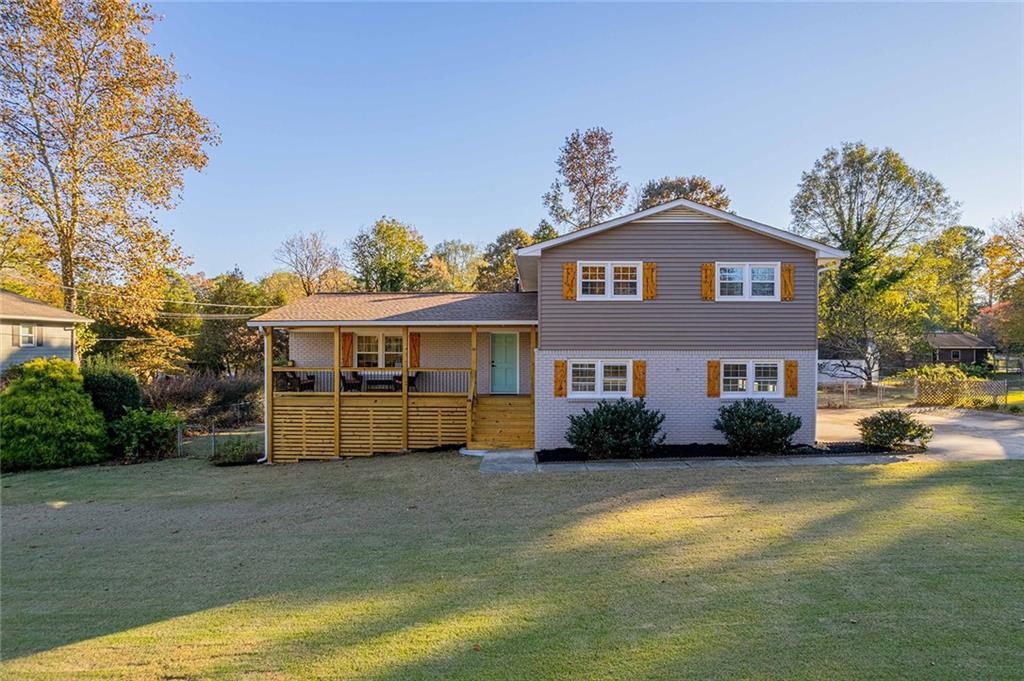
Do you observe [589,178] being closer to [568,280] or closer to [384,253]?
[384,253]

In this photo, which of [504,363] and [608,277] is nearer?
[608,277]

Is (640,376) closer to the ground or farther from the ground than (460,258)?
closer to the ground

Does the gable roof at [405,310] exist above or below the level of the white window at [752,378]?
above

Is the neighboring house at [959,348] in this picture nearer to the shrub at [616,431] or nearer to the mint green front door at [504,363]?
the mint green front door at [504,363]

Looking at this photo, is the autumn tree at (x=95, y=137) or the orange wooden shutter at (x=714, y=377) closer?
the orange wooden shutter at (x=714, y=377)

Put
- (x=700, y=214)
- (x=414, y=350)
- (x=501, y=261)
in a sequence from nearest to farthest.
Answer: (x=700, y=214)
(x=414, y=350)
(x=501, y=261)

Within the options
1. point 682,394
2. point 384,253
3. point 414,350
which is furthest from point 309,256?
point 682,394

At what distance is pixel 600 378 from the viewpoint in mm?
13586

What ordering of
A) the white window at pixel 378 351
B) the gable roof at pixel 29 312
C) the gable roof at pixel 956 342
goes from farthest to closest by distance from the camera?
the gable roof at pixel 956 342
the gable roof at pixel 29 312
the white window at pixel 378 351

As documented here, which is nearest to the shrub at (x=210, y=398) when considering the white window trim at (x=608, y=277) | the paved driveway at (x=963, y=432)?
the white window trim at (x=608, y=277)

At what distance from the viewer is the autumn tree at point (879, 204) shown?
31.4 m

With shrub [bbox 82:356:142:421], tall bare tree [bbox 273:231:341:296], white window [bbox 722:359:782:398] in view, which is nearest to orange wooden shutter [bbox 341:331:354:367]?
shrub [bbox 82:356:142:421]

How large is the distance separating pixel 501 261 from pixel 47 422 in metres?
28.9

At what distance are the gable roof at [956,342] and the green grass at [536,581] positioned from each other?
44.4 meters
